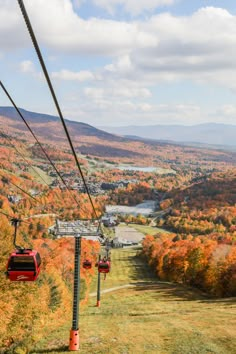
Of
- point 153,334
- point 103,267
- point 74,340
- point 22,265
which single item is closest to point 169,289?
point 103,267

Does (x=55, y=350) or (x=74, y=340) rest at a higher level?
(x=74, y=340)

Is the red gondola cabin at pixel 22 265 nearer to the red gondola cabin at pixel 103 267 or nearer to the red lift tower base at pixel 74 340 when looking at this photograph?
the red lift tower base at pixel 74 340

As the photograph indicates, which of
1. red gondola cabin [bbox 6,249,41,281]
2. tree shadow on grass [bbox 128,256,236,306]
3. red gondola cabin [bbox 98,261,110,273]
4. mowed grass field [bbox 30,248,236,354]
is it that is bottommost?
tree shadow on grass [bbox 128,256,236,306]

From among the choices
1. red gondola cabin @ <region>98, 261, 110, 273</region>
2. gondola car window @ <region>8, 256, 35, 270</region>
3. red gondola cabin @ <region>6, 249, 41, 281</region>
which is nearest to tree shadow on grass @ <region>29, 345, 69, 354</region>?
red gondola cabin @ <region>6, 249, 41, 281</region>

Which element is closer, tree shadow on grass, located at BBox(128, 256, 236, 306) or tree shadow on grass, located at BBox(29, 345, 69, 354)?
tree shadow on grass, located at BBox(29, 345, 69, 354)

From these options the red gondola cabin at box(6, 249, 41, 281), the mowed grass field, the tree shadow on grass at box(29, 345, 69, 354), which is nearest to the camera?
the red gondola cabin at box(6, 249, 41, 281)

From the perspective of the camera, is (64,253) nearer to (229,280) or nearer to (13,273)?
(229,280)

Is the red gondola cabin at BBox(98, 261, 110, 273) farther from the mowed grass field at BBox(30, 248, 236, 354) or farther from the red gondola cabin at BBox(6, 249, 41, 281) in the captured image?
the red gondola cabin at BBox(6, 249, 41, 281)

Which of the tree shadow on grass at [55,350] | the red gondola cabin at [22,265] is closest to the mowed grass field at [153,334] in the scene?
the tree shadow on grass at [55,350]

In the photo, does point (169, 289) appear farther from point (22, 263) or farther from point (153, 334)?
point (22, 263)

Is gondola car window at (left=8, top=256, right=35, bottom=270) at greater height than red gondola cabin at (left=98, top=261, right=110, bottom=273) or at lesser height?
greater

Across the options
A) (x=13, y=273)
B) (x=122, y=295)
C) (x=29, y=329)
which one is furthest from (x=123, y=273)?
(x=13, y=273)
